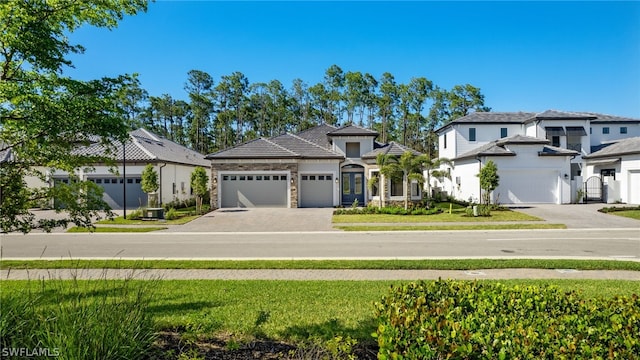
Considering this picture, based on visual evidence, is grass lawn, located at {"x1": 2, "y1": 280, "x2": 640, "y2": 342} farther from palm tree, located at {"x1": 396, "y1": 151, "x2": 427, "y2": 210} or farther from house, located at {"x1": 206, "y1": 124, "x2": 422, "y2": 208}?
house, located at {"x1": 206, "y1": 124, "x2": 422, "y2": 208}

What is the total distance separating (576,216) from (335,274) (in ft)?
63.9

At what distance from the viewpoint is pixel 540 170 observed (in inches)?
1062

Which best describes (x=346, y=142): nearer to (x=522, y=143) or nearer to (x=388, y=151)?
(x=388, y=151)

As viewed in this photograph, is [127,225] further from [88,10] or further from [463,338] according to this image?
[463,338]

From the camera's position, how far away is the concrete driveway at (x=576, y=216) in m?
18.0

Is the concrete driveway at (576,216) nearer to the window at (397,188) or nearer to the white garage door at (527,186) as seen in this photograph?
the white garage door at (527,186)

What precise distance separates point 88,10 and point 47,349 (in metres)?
4.46

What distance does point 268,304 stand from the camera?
257 inches

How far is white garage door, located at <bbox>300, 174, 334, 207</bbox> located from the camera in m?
27.3

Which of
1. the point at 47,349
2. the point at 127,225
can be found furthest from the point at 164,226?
the point at 47,349

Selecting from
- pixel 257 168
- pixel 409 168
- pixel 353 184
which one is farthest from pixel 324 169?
pixel 409 168

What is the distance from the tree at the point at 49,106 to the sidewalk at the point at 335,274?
3948mm

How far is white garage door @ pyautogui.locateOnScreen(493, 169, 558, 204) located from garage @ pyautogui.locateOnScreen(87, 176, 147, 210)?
28.2 m

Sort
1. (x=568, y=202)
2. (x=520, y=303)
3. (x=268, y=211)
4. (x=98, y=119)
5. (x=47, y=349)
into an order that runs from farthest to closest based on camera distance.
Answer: (x=568, y=202)
(x=268, y=211)
(x=98, y=119)
(x=520, y=303)
(x=47, y=349)
